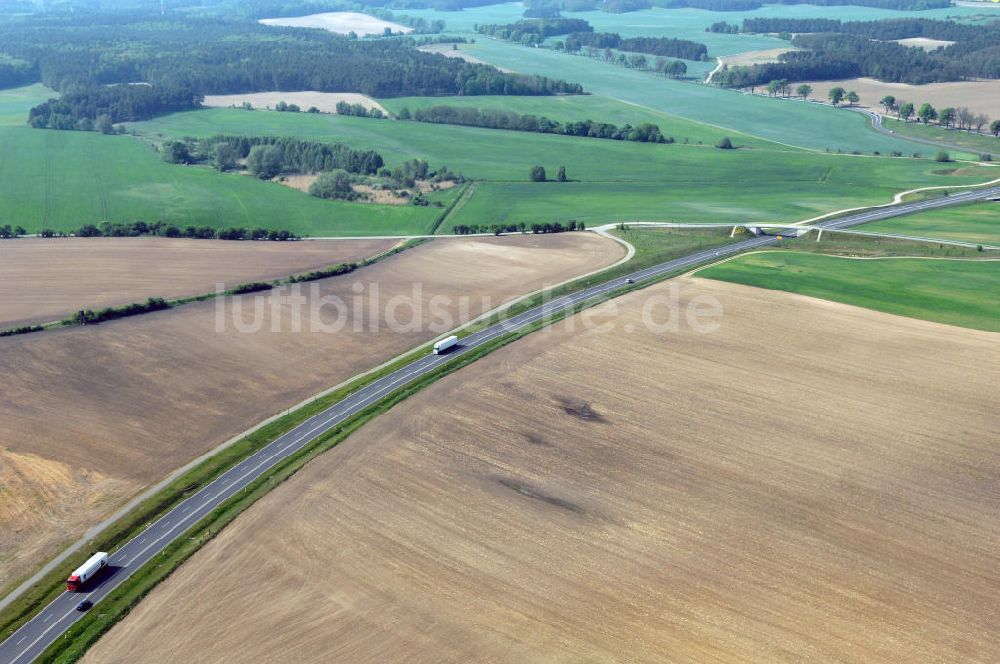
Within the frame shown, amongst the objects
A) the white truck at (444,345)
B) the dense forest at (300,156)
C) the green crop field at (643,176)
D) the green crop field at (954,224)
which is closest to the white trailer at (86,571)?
the white truck at (444,345)

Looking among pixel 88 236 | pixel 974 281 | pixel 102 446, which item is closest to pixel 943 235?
pixel 974 281

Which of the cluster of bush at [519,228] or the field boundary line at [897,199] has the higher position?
the field boundary line at [897,199]

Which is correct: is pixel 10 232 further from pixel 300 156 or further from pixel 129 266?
pixel 300 156

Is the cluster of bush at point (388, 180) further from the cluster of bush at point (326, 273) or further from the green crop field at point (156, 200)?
the cluster of bush at point (326, 273)

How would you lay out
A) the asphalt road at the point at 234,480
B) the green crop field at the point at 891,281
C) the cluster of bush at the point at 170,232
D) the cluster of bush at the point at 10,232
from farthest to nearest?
the cluster of bush at the point at 10,232 < the cluster of bush at the point at 170,232 < the green crop field at the point at 891,281 < the asphalt road at the point at 234,480

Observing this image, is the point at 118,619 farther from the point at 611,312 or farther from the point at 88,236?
the point at 88,236

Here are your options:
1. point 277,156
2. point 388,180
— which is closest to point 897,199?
point 388,180

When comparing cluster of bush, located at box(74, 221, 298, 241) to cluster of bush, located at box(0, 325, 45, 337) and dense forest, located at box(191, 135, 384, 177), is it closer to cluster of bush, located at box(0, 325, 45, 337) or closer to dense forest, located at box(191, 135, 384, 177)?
cluster of bush, located at box(0, 325, 45, 337)

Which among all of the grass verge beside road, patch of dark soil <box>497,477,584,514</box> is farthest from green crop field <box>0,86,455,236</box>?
patch of dark soil <box>497,477,584,514</box>
